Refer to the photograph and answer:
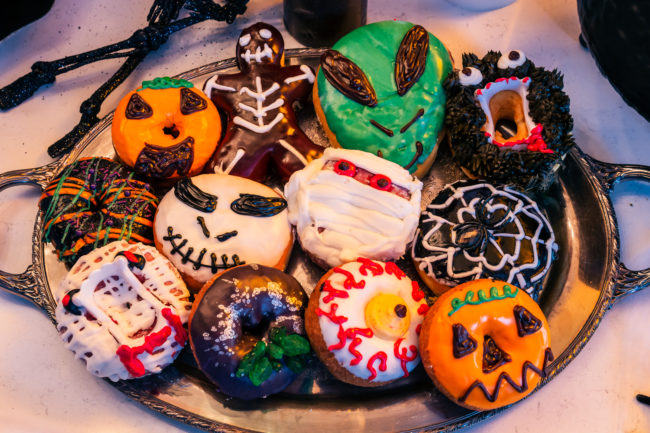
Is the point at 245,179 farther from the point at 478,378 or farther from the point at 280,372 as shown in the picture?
the point at 478,378

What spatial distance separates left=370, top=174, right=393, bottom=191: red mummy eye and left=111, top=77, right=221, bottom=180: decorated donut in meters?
0.67

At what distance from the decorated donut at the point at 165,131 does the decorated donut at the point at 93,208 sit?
86 mm

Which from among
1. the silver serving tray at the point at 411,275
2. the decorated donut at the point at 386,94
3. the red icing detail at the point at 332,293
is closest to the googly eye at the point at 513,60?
the decorated donut at the point at 386,94

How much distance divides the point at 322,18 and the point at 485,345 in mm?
1565

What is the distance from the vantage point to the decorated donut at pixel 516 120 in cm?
212

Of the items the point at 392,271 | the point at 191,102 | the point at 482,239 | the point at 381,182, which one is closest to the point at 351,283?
the point at 392,271

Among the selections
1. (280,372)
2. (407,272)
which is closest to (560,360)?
(407,272)

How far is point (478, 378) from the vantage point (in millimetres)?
1754

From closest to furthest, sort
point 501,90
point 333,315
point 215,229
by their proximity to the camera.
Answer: point 333,315
point 215,229
point 501,90

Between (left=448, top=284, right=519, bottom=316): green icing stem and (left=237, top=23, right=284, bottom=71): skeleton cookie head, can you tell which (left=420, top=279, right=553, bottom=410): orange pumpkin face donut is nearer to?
(left=448, top=284, right=519, bottom=316): green icing stem

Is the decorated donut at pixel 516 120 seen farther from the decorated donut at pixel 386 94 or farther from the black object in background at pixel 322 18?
the black object in background at pixel 322 18

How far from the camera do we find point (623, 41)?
1.29 metres

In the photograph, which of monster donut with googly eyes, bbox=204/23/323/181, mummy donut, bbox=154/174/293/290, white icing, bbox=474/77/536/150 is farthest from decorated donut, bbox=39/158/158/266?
white icing, bbox=474/77/536/150

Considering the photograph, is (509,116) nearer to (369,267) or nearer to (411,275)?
(411,275)
